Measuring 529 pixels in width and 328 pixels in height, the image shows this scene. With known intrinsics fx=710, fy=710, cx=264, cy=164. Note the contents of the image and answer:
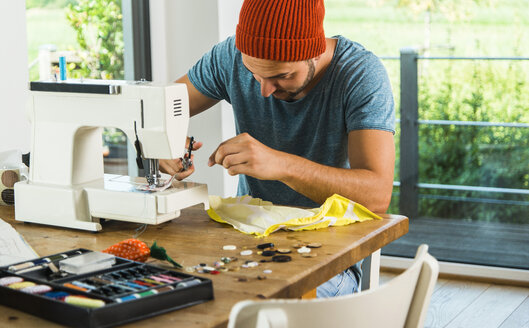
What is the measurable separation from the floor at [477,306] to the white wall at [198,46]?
44.0 inches

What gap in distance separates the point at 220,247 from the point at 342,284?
0.42m

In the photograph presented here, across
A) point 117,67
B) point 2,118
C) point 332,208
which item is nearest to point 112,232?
point 332,208

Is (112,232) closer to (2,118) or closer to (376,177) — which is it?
(376,177)

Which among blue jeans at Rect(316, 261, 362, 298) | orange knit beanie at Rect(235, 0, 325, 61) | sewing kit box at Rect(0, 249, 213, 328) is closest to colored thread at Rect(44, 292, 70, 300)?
sewing kit box at Rect(0, 249, 213, 328)

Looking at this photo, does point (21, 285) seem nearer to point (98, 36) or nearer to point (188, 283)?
point (188, 283)

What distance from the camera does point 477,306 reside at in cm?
339

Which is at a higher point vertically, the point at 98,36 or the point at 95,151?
the point at 98,36

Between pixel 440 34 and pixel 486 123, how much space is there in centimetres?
50

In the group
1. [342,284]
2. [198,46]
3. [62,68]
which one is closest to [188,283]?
[342,284]

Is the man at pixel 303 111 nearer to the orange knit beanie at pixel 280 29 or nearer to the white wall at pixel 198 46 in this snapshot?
the orange knit beanie at pixel 280 29

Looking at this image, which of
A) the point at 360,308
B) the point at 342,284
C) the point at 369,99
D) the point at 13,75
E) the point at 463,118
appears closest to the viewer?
the point at 360,308

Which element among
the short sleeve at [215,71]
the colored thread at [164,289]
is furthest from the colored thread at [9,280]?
the short sleeve at [215,71]

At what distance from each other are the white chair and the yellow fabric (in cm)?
49

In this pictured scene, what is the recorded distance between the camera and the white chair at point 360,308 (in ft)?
3.15
